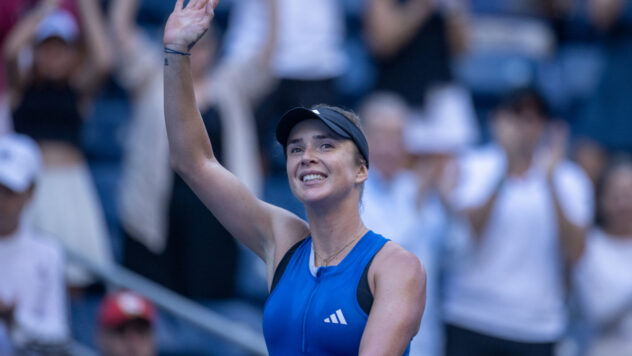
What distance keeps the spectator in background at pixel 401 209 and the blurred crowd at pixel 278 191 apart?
0.01 metres

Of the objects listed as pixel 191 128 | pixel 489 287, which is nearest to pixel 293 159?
pixel 191 128

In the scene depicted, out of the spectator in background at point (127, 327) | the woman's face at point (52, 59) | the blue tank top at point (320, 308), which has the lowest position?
the spectator in background at point (127, 327)

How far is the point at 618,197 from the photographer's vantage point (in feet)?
17.3

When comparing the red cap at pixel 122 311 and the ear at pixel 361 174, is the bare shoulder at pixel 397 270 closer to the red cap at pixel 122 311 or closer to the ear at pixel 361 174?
the ear at pixel 361 174

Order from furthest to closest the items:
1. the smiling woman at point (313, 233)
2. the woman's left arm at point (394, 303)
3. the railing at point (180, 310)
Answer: the railing at point (180, 310), the smiling woman at point (313, 233), the woman's left arm at point (394, 303)

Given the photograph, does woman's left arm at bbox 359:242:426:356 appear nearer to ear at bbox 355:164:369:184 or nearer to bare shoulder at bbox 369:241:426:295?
bare shoulder at bbox 369:241:426:295

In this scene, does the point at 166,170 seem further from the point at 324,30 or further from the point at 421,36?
the point at 421,36

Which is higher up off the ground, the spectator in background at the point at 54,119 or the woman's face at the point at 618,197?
the woman's face at the point at 618,197

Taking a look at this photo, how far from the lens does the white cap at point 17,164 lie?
440cm

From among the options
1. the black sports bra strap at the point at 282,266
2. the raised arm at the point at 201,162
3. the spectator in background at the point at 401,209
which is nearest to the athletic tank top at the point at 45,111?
the spectator in background at the point at 401,209

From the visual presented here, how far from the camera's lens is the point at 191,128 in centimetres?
296

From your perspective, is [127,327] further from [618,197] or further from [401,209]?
[618,197]

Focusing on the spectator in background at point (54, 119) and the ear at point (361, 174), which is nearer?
the ear at point (361, 174)

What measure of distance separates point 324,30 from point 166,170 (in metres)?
1.61
